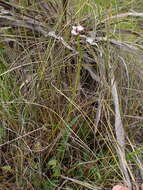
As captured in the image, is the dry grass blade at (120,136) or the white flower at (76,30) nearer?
the dry grass blade at (120,136)

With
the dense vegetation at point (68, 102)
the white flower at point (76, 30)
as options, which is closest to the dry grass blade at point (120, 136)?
the dense vegetation at point (68, 102)

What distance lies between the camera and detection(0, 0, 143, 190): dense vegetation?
135cm

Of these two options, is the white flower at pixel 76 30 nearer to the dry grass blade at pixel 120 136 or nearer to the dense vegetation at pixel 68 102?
the dense vegetation at pixel 68 102

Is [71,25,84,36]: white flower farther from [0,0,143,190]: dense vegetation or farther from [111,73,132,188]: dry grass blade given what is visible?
[111,73,132,188]: dry grass blade

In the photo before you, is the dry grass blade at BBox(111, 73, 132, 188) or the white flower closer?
the dry grass blade at BBox(111, 73, 132, 188)

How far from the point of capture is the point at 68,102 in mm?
1441

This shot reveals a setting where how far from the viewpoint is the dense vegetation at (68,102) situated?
1353 mm

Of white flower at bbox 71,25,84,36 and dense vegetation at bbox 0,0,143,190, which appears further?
white flower at bbox 71,25,84,36

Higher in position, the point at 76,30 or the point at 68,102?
the point at 76,30

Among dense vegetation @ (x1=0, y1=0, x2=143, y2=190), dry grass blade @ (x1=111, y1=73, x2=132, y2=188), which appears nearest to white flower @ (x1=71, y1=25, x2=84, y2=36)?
dense vegetation @ (x1=0, y1=0, x2=143, y2=190)

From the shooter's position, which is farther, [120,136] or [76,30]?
[76,30]

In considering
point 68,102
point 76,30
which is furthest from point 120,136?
point 76,30

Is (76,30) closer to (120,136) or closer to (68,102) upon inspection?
(68,102)

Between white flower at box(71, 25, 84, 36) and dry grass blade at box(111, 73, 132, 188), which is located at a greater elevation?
white flower at box(71, 25, 84, 36)
